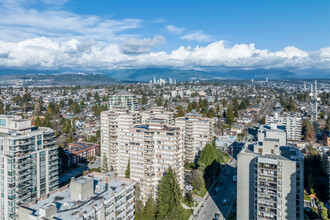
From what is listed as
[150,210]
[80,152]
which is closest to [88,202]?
[150,210]

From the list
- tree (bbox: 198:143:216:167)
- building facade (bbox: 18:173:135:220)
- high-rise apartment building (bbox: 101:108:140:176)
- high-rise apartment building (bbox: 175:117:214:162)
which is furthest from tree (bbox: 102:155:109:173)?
tree (bbox: 198:143:216:167)

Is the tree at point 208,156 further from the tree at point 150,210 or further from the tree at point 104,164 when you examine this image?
the tree at point 104,164

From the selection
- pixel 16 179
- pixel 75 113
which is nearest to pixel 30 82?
pixel 75 113

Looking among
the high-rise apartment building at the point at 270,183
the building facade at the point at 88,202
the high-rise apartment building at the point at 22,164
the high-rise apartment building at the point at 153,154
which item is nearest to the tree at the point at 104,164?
the high-rise apartment building at the point at 153,154

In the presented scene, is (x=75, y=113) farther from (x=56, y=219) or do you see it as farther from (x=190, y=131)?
(x=56, y=219)

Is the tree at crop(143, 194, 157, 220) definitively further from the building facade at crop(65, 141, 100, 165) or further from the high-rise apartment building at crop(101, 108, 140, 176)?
the building facade at crop(65, 141, 100, 165)

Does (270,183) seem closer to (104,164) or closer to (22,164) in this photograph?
(22,164)
